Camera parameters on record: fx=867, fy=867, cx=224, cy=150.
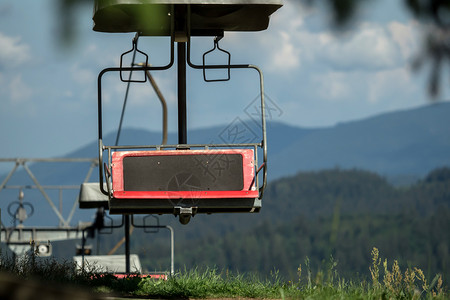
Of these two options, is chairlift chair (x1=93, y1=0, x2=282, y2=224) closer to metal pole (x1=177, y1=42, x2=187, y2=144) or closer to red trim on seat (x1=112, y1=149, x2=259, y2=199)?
red trim on seat (x1=112, y1=149, x2=259, y2=199)

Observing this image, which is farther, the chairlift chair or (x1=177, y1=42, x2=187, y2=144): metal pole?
(x1=177, y1=42, x2=187, y2=144): metal pole

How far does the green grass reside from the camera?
719 centimetres

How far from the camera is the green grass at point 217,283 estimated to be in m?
7.19

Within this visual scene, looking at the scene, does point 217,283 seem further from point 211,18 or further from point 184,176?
point 211,18

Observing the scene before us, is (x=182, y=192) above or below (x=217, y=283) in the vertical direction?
above

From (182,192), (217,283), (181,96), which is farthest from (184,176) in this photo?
(181,96)

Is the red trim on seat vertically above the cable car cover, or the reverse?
the cable car cover

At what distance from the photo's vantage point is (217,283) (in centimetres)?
860

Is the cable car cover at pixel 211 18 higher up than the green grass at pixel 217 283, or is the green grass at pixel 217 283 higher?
the cable car cover at pixel 211 18

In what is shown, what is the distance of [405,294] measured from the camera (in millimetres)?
6918

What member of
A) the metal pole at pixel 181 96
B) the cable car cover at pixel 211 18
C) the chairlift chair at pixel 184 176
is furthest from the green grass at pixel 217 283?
the cable car cover at pixel 211 18

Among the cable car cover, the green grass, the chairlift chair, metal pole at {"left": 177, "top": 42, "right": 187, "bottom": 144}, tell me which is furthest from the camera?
metal pole at {"left": 177, "top": 42, "right": 187, "bottom": 144}

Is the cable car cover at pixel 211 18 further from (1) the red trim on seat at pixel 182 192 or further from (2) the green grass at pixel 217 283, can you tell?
(2) the green grass at pixel 217 283

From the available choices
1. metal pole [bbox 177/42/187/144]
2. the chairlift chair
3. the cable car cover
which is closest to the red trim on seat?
the chairlift chair
